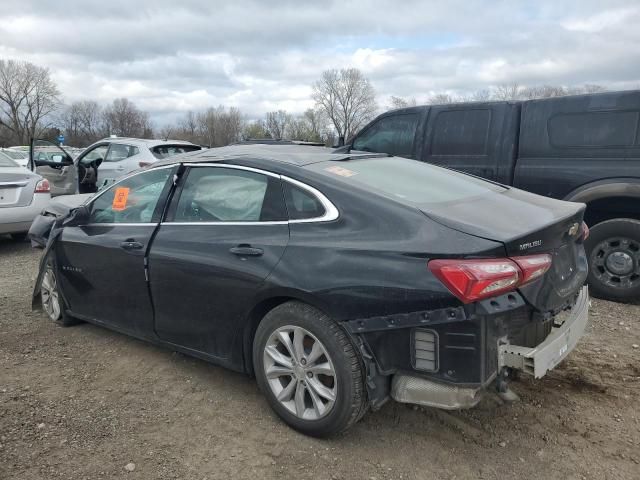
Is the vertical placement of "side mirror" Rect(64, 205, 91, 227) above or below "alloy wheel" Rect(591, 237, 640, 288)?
above

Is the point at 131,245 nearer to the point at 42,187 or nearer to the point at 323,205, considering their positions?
the point at 323,205

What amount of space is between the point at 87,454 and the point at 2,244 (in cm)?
682

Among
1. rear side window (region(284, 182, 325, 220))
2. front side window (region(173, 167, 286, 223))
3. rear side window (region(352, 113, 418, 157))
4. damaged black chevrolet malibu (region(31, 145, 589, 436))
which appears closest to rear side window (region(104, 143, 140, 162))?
rear side window (region(352, 113, 418, 157))

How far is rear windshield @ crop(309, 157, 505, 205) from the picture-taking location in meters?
2.91

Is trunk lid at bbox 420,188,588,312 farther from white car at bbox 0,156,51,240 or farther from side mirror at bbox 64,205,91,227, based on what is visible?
white car at bbox 0,156,51,240

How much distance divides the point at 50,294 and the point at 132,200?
1.41 m

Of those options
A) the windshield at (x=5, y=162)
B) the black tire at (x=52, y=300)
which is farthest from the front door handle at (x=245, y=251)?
the windshield at (x=5, y=162)

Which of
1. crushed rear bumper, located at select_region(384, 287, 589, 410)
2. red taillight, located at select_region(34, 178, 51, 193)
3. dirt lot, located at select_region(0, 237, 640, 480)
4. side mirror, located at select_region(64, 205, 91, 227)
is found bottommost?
dirt lot, located at select_region(0, 237, 640, 480)

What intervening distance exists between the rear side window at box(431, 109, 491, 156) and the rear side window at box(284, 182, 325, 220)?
3.43 meters

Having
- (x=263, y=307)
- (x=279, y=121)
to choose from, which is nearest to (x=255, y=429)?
(x=263, y=307)

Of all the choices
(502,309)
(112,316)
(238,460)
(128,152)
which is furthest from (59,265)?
(128,152)

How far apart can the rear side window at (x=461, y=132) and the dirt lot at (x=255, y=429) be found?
2.63 m

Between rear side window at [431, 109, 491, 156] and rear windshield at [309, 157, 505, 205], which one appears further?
rear side window at [431, 109, 491, 156]

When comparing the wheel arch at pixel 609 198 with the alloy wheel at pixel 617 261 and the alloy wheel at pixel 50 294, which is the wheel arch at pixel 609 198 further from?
the alloy wheel at pixel 50 294
